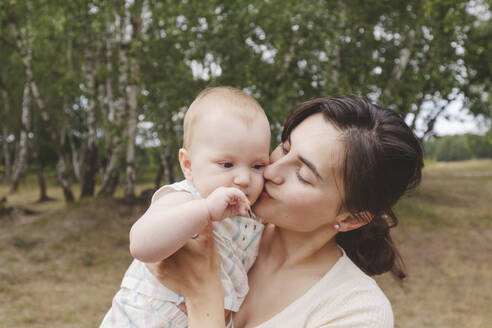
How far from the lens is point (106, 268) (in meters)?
8.33

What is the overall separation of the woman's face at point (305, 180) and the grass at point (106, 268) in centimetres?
525

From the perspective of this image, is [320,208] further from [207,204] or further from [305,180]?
[207,204]

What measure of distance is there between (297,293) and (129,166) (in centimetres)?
→ 870

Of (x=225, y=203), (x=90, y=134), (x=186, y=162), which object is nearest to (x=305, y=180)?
(x=225, y=203)

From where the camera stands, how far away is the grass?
21.5 ft

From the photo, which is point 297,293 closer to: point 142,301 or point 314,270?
point 314,270

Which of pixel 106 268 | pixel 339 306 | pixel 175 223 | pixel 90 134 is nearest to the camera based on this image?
pixel 175 223

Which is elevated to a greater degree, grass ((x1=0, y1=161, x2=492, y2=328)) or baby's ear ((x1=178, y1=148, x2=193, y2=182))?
baby's ear ((x1=178, y1=148, x2=193, y2=182))

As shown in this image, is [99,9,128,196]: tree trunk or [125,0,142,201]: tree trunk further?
[99,9,128,196]: tree trunk

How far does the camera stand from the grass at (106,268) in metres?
6.55

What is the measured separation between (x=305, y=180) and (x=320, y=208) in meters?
0.16

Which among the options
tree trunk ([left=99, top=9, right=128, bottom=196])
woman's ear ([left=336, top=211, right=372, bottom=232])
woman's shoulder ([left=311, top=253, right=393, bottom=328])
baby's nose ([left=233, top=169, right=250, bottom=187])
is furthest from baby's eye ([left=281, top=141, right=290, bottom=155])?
tree trunk ([left=99, top=9, right=128, bottom=196])

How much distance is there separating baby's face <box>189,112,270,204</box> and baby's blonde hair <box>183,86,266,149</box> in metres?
0.03

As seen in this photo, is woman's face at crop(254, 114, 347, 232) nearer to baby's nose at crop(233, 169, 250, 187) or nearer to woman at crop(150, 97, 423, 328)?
woman at crop(150, 97, 423, 328)
